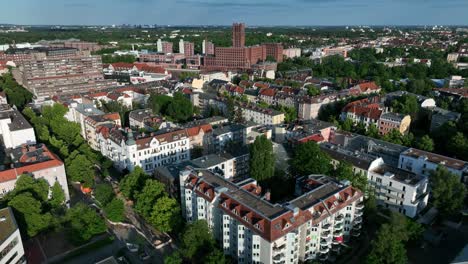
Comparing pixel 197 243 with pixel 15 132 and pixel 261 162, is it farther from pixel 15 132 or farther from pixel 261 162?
pixel 15 132

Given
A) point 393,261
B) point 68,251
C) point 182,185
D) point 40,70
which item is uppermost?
point 40,70

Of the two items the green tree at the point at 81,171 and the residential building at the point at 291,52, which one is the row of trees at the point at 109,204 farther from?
the residential building at the point at 291,52

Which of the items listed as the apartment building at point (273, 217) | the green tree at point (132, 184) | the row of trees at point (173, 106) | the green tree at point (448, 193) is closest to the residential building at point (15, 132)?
the green tree at point (132, 184)

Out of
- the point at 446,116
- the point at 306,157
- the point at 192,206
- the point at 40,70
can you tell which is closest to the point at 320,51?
the point at 446,116

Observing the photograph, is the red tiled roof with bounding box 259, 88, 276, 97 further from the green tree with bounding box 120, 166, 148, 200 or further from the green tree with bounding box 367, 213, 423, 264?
the green tree with bounding box 367, 213, 423, 264

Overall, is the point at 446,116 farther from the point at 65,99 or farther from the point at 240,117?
the point at 65,99

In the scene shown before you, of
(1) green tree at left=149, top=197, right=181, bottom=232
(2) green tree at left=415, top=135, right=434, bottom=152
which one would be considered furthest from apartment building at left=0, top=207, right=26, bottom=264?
(2) green tree at left=415, top=135, right=434, bottom=152
